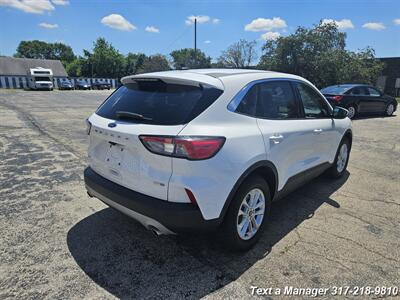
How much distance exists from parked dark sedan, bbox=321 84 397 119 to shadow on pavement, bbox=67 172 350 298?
10135 mm

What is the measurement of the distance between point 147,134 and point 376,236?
2830mm

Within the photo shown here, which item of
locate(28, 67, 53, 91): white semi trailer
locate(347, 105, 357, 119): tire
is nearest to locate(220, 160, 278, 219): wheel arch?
locate(347, 105, 357, 119): tire

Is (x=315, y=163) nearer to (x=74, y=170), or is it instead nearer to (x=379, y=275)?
(x=379, y=275)

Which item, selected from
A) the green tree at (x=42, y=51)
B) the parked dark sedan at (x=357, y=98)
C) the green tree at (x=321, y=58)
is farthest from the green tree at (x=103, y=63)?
the parked dark sedan at (x=357, y=98)

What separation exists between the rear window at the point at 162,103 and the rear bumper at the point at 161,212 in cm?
66

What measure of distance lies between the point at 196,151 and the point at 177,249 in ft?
3.99

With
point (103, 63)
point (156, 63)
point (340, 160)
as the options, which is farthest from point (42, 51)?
point (340, 160)

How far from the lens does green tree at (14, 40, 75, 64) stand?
343 ft

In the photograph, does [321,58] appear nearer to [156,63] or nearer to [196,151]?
[196,151]

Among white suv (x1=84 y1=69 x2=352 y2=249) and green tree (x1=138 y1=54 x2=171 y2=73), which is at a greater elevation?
green tree (x1=138 y1=54 x2=171 y2=73)

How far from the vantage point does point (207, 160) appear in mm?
2406

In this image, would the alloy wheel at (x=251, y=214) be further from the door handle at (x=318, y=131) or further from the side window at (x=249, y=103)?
the door handle at (x=318, y=131)

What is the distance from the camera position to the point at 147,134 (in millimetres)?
2451

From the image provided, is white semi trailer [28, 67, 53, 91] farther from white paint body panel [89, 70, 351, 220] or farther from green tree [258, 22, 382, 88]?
white paint body panel [89, 70, 351, 220]
